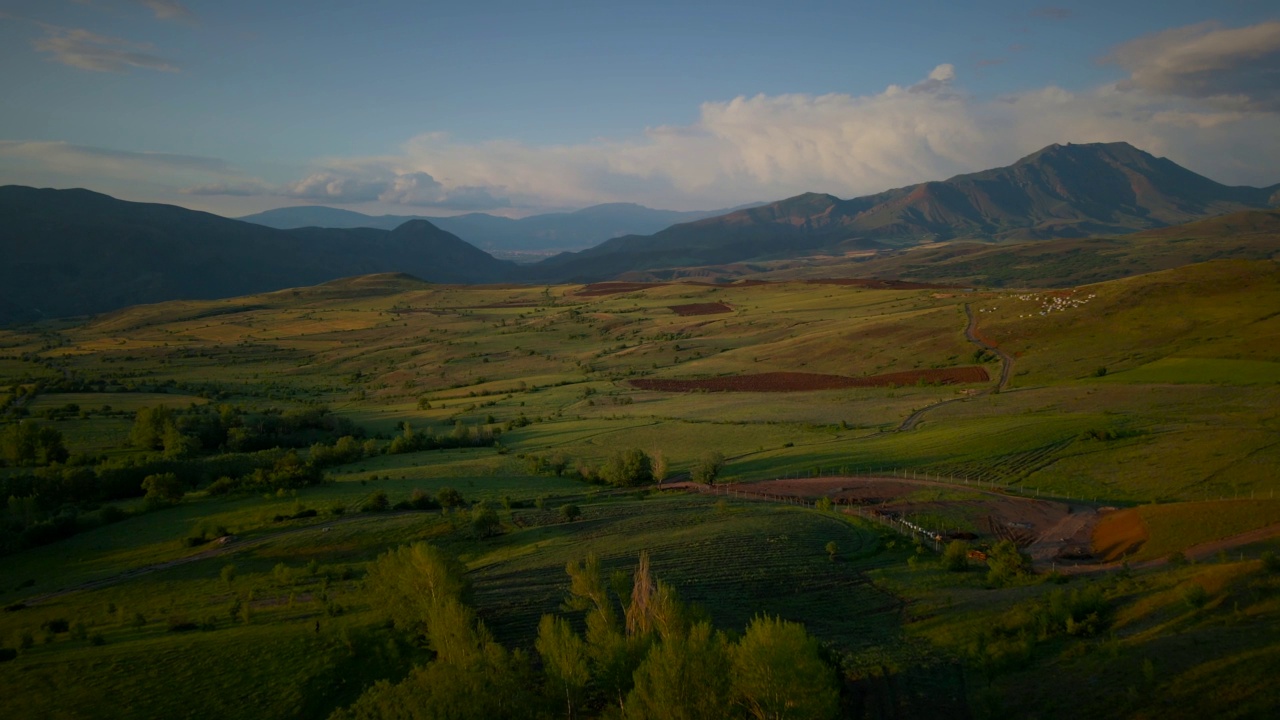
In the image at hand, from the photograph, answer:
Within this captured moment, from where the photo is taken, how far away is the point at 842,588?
31438 mm

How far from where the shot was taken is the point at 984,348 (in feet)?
297

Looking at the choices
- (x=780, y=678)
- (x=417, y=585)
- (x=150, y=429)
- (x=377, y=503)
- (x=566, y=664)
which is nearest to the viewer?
(x=780, y=678)

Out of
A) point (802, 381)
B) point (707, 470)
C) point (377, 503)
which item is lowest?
point (707, 470)

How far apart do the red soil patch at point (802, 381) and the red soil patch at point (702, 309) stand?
60.0 m

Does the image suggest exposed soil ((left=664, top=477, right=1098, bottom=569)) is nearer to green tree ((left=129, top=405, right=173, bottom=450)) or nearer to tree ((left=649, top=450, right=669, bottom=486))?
tree ((left=649, top=450, right=669, bottom=486))

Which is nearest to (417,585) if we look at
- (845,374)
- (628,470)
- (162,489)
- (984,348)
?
(628,470)

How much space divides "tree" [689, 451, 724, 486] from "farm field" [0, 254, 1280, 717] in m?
0.33

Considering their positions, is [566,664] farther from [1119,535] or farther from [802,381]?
[802,381]

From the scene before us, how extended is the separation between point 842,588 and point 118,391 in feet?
312

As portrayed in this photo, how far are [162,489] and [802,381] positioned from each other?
66140mm

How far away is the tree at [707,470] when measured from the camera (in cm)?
5319

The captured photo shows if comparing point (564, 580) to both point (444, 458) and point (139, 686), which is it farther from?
Answer: point (444, 458)

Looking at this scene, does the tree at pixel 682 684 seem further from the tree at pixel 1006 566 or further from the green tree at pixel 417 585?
the tree at pixel 1006 566

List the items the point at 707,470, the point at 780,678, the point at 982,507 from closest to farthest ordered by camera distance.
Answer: the point at 780,678, the point at 982,507, the point at 707,470
